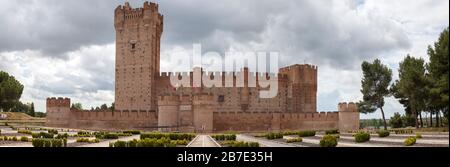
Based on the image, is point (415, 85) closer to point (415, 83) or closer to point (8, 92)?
point (415, 83)

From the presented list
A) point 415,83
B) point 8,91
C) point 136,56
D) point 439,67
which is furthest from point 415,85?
point 8,91

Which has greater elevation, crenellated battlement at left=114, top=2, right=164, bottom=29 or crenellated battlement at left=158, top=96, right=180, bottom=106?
crenellated battlement at left=114, top=2, right=164, bottom=29

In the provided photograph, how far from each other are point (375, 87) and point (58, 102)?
1115 inches

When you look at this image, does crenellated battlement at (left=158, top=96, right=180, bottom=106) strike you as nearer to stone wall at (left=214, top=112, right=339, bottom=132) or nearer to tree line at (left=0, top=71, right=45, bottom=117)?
stone wall at (left=214, top=112, right=339, bottom=132)

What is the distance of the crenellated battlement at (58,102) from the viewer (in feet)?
135

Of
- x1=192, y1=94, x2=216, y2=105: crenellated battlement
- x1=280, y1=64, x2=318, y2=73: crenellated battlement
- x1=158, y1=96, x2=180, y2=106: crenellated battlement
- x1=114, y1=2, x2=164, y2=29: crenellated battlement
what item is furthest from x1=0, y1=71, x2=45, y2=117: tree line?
x1=280, y1=64, x2=318, y2=73: crenellated battlement

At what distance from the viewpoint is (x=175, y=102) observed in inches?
1580

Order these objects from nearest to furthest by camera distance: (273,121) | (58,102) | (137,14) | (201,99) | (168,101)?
(201,99)
(168,101)
(58,102)
(273,121)
(137,14)

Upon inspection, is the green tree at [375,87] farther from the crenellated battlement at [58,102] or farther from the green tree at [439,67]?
the crenellated battlement at [58,102]

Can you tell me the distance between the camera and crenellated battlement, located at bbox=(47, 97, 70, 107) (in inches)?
1623

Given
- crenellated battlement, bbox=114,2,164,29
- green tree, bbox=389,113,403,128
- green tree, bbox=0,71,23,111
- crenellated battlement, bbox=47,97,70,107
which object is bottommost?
green tree, bbox=389,113,403,128

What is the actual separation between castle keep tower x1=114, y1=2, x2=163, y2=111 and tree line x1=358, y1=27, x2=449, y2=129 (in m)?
20.6
